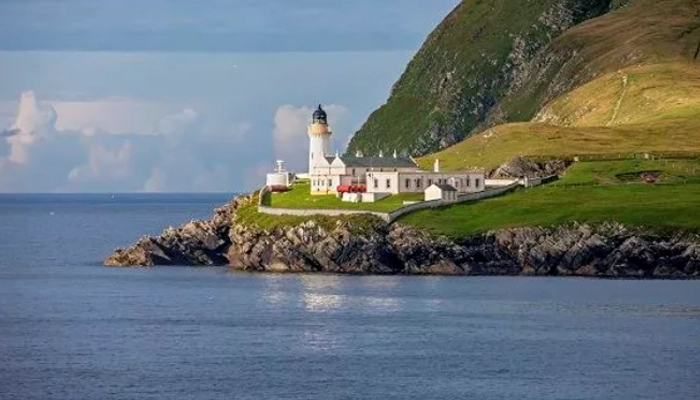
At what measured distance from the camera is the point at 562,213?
188 metres

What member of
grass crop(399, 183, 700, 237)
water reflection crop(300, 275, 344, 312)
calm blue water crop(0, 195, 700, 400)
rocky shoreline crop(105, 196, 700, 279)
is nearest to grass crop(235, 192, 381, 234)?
rocky shoreline crop(105, 196, 700, 279)

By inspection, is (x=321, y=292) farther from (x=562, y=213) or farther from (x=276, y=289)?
(x=562, y=213)

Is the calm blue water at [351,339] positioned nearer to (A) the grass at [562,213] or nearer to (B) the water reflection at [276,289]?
(B) the water reflection at [276,289]

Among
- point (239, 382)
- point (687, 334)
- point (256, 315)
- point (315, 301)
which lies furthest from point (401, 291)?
point (239, 382)

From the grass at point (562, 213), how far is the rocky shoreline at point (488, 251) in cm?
254

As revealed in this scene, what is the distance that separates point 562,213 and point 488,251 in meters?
10.8

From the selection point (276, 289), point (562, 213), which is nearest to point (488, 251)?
point (562, 213)

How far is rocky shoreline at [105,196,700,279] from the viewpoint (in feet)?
573

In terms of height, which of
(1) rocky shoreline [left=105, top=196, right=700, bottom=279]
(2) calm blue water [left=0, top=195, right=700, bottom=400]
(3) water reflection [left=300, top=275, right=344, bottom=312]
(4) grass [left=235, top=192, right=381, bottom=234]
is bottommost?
(2) calm blue water [left=0, top=195, right=700, bottom=400]

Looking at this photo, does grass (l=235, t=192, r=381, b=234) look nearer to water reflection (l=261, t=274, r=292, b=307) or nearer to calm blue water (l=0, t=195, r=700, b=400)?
water reflection (l=261, t=274, r=292, b=307)

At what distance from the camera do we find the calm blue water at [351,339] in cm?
10794

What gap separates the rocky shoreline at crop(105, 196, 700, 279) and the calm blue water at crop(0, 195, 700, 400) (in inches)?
224

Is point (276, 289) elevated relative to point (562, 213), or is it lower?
lower

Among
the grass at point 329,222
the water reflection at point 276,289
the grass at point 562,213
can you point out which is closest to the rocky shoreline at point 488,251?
the grass at point 329,222
